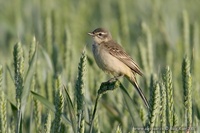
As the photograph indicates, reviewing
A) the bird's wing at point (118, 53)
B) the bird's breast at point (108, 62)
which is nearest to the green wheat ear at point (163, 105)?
the bird's breast at point (108, 62)

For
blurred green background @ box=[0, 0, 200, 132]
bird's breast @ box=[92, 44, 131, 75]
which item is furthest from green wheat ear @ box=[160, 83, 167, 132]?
bird's breast @ box=[92, 44, 131, 75]

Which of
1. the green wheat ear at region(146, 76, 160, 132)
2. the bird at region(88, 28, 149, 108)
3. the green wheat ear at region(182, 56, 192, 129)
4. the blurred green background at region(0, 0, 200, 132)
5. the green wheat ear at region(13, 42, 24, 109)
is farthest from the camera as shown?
the bird at region(88, 28, 149, 108)

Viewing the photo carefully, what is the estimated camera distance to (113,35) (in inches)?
290

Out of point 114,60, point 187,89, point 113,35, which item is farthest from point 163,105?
point 113,35

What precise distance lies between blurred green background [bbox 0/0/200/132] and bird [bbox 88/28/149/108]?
3.9 inches

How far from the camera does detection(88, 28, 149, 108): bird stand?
5047 mm

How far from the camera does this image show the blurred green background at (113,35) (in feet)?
15.8

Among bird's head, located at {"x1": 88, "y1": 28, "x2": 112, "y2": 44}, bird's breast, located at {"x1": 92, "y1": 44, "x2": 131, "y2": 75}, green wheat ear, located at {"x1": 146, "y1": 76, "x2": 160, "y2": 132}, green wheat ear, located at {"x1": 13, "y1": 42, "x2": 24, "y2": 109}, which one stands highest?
bird's head, located at {"x1": 88, "y1": 28, "x2": 112, "y2": 44}

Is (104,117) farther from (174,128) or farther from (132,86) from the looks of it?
(174,128)

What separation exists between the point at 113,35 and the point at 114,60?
2.02 metres

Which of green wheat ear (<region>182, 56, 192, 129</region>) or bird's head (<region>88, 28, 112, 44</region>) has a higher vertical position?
bird's head (<region>88, 28, 112, 44</region>)

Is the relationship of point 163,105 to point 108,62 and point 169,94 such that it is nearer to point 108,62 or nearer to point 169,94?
point 169,94

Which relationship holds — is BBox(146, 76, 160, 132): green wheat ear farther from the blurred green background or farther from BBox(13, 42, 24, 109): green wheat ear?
BBox(13, 42, 24, 109): green wheat ear

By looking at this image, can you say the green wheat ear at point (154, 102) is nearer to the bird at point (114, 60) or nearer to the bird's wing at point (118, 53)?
the bird at point (114, 60)
